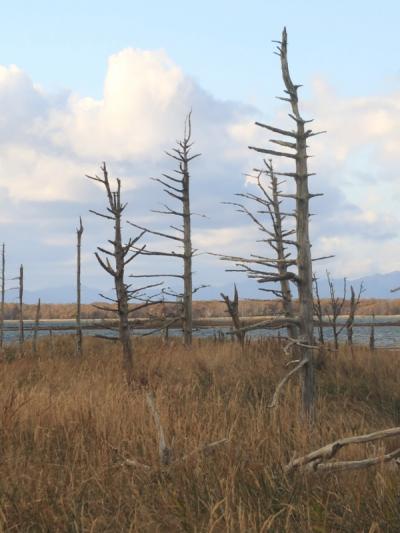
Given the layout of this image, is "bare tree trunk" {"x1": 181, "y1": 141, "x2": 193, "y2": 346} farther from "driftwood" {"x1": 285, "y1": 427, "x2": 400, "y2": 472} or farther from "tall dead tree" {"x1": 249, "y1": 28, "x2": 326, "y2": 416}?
"driftwood" {"x1": 285, "y1": 427, "x2": 400, "y2": 472}

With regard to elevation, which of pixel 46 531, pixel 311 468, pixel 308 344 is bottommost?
pixel 46 531

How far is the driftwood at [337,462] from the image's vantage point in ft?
12.2

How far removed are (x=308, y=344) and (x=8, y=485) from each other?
170 inches

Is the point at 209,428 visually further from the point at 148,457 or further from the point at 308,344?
the point at 308,344

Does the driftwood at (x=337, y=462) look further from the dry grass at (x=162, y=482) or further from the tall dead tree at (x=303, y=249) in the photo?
the tall dead tree at (x=303, y=249)

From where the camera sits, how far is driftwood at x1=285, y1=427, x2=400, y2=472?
3.73 meters

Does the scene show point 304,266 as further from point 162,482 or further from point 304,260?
point 162,482

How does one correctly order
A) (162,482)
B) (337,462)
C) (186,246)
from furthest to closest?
(186,246)
(162,482)
(337,462)

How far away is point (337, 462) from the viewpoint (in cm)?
409

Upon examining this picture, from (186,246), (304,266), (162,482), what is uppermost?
(186,246)

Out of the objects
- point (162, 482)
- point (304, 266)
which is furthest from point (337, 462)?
point (304, 266)

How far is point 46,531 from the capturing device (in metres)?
3.93

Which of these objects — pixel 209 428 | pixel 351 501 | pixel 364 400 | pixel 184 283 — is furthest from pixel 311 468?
pixel 184 283

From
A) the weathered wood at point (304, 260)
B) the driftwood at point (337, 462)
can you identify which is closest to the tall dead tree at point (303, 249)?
the weathered wood at point (304, 260)
